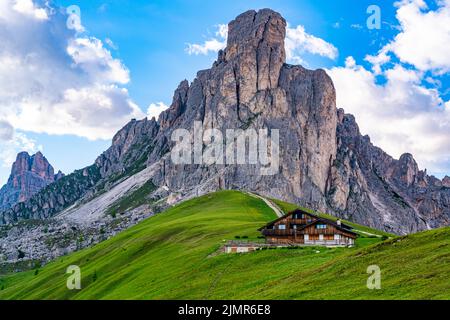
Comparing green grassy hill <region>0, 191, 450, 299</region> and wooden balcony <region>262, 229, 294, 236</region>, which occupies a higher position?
wooden balcony <region>262, 229, 294, 236</region>

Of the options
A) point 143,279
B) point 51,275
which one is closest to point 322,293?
point 143,279

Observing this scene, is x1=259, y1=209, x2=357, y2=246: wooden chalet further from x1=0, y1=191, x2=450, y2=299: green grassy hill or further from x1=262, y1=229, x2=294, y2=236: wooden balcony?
x1=0, y1=191, x2=450, y2=299: green grassy hill

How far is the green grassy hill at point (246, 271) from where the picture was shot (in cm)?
4050

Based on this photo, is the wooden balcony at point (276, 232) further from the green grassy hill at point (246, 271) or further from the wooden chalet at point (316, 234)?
the green grassy hill at point (246, 271)

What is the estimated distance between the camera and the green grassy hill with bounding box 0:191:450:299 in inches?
1594

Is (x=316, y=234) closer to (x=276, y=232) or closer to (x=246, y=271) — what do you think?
(x=276, y=232)

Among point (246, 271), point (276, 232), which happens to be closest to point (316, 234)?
point (276, 232)

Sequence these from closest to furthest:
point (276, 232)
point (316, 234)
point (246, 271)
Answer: point (246, 271)
point (316, 234)
point (276, 232)

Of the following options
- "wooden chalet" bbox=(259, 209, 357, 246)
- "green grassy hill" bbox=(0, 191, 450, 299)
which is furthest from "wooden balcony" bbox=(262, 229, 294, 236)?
"green grassy hill" bbox=(0, 191, 450, 299)

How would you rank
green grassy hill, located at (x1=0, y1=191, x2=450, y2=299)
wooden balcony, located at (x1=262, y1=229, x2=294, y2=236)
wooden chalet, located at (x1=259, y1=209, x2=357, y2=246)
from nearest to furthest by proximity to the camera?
1. green grassy hill, located at (x1=0, y1=191, x2=450, y2=299)
2. wooden chalet, located at (x1=259, y1=209, x2=357, y2=246)
3. wooden balcony, located at (x1=262, y1=229, x2=294, y2=236)

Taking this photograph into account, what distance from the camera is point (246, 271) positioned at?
6078 centimetres

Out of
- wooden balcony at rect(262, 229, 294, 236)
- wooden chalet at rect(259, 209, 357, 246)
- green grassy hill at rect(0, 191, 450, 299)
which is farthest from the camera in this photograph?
wooden balcony at rect(262, 229, 294, 236)
